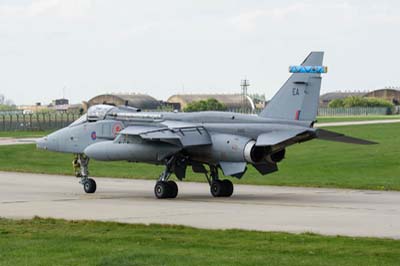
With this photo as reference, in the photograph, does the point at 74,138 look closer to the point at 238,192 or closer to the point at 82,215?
the point at 238,192

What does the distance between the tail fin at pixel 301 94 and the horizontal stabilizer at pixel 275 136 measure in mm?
748

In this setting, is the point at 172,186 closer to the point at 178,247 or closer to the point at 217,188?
the point at 217,188

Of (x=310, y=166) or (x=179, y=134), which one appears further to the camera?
(x=310, y=166)

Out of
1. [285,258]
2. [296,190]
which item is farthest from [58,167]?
[285,258]

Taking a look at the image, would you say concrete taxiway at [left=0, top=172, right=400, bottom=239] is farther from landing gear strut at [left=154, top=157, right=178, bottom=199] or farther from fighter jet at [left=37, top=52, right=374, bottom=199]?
fighter jet at [left=37, top=52, right=374, bottom=199]

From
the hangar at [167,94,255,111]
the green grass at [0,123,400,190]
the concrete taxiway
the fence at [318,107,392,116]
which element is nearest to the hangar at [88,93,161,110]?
the hangar at [167,94,255,111]

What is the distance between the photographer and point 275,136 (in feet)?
84.4

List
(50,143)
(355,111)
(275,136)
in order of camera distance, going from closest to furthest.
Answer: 1. (275,136)
2. (50,143)
3. (355,111)

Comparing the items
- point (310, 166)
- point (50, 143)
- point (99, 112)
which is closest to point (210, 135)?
point (99, 112)

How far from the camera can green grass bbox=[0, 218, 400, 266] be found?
1439 centimetres

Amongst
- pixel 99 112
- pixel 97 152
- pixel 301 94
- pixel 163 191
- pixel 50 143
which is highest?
pixel 301 94

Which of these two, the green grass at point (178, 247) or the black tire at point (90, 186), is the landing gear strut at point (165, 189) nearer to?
the black tire at point (90, 186)

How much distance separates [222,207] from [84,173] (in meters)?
6.97

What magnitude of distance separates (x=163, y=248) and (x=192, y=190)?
51.8 feet
